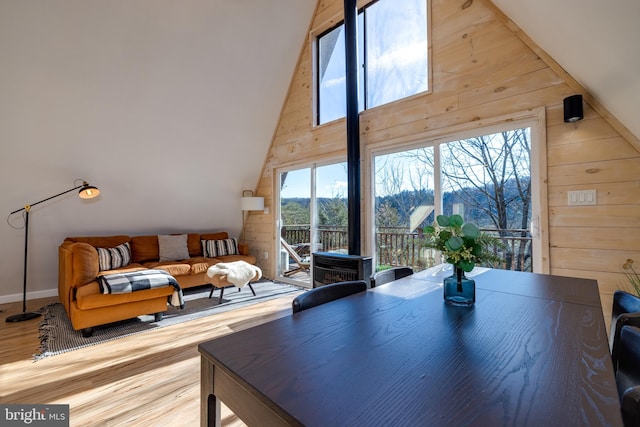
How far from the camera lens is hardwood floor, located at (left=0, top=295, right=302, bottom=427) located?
5.53 feet

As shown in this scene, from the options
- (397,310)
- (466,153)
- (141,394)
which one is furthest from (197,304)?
(466,153)

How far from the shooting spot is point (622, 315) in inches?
46.1

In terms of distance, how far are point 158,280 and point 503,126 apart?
12.5 ft

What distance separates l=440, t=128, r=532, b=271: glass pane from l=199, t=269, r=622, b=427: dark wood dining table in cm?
166

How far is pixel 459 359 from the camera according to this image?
29.9 inches

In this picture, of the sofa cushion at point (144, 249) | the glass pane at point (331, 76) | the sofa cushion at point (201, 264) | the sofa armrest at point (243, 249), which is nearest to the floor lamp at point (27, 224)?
the sofa cushion at point (144, 249)

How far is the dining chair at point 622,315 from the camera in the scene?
1.14 m

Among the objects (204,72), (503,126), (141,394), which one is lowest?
(141,394)

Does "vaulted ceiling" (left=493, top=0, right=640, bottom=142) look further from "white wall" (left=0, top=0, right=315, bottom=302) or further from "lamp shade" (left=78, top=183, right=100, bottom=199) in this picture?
"lamp shade" (left=78, top=183, right=100, bottom=199)

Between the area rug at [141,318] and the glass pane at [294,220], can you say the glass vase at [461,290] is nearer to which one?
the area rug at [141,318]

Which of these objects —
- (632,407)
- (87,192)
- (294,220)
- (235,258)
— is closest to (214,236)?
(235,258)

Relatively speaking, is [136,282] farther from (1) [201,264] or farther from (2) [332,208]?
(2) [332,208]

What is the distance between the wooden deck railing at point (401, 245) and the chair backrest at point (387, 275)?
20 centimetres

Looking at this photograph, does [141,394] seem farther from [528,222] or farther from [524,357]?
[528,222]
